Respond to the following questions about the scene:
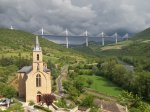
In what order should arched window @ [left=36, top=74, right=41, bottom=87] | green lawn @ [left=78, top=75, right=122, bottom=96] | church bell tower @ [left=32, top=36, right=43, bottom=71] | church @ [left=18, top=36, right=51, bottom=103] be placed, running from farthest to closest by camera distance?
green lawn @ [left=78, top=75, right=122, bottom=96], arched window @ [left=36, top=74, right=41, bottom=87], church @ [left=18, top=36, right=51, bottom=103], church bell tower @ [left=32, top=36, right=43, bottom=71]

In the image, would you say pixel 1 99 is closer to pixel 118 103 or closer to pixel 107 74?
pixel 118 103

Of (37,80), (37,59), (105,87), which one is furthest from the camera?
(105,87)

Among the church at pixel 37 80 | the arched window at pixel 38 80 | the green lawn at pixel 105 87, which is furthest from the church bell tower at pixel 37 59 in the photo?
the green lawn at pixel 105 87

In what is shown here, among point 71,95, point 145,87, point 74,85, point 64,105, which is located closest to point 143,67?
point 145,87

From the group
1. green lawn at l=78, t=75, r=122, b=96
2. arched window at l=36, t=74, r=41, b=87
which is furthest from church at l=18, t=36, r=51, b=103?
green lawn at l=78, t=75, r=122, b=96

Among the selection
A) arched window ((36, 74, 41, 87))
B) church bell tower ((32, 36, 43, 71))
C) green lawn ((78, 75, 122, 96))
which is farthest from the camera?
green lawn ((78, 75, 122, 96))

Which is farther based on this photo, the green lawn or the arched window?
the green lawn

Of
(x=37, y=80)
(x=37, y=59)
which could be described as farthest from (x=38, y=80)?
(x=37, y=59)

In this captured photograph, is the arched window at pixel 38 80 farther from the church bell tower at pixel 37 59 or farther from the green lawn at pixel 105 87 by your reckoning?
the green lawn at pixel 105 87

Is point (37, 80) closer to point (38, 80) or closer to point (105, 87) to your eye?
point (38, 80)

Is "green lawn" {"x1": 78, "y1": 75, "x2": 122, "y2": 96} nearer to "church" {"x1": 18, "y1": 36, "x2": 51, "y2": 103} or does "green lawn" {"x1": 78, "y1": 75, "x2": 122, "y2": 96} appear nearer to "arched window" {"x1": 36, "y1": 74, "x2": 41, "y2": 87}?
"church" {"x1": 18, "y1": 36, "x2": 51, "y2": 103}

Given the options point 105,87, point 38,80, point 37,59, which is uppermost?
point 37,59
